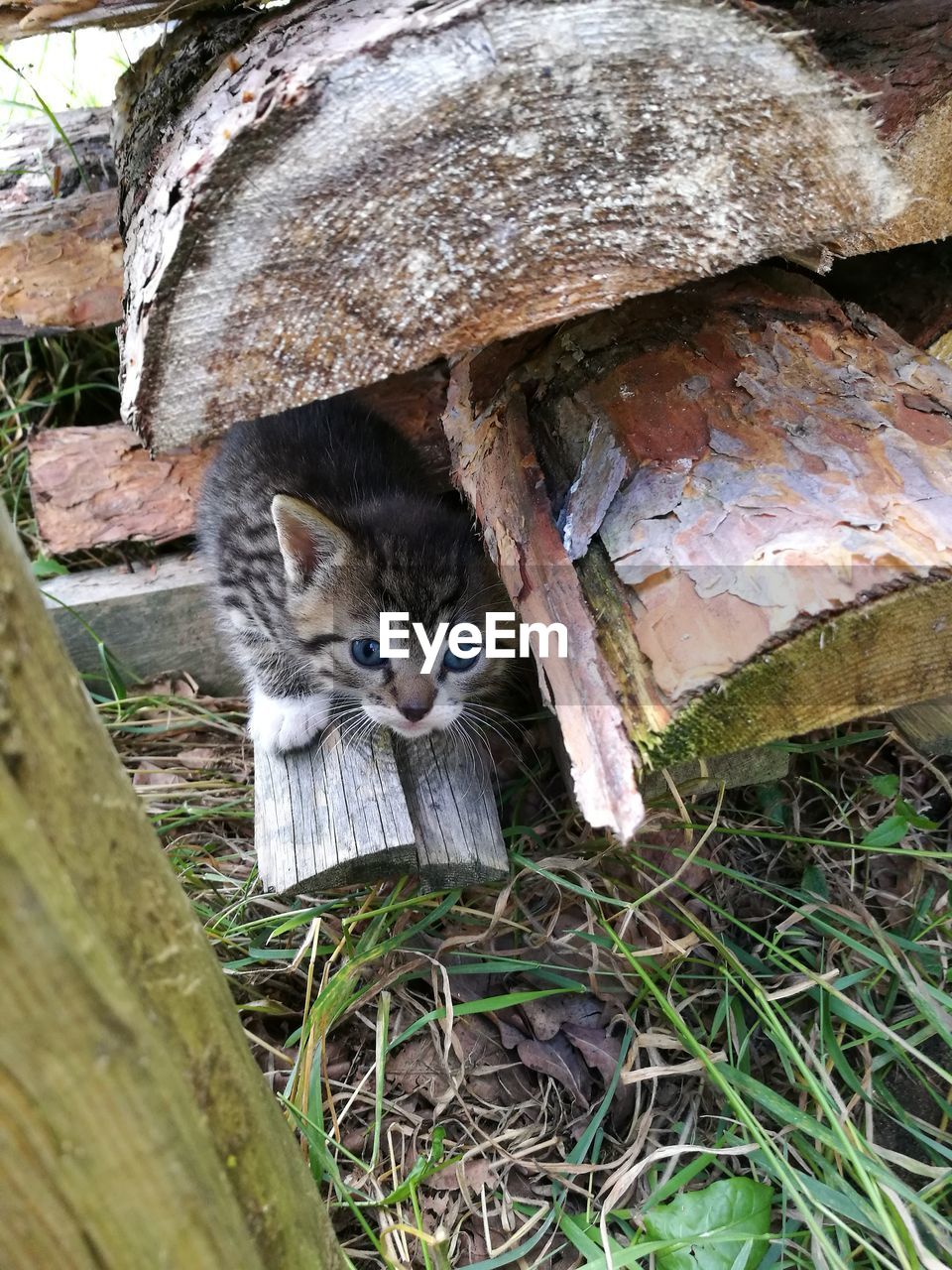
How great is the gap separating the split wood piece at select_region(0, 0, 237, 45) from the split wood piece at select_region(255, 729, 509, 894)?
4.82 feet

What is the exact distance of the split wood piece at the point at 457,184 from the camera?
1.39m

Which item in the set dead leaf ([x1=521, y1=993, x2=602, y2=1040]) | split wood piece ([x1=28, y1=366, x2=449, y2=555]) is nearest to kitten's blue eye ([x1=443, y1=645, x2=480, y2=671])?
dead leaf ([x1=521, y1=993, x2=602, y2=1040])

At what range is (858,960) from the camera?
211cm

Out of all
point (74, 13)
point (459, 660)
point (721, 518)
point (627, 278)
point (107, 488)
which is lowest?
point (459, 660)

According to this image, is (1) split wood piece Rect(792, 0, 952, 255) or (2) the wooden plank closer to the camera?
(1) split wood piece Rect(792, 0, 952, 255)

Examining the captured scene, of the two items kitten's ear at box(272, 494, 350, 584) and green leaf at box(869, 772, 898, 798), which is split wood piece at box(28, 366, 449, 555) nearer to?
kitten's ear at box(272, 494, 350, 584)

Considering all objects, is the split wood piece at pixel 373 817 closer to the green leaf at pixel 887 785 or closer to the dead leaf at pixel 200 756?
the dead leaf at pixel 200 756

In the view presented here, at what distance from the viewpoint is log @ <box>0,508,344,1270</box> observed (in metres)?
0.87

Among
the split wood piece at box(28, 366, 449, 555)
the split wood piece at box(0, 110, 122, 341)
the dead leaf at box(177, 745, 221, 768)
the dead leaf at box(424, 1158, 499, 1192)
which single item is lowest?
the dead leaf at box(424, 1158, 499, 1192)

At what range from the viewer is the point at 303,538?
2297 mm

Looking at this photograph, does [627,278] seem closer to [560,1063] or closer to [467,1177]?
[560,1063]

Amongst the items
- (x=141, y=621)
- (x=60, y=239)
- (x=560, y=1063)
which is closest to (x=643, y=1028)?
(x=560, y=1063)

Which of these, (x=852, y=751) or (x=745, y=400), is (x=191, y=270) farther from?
(x=852, y=751)

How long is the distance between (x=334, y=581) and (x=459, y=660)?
34 centimetres
